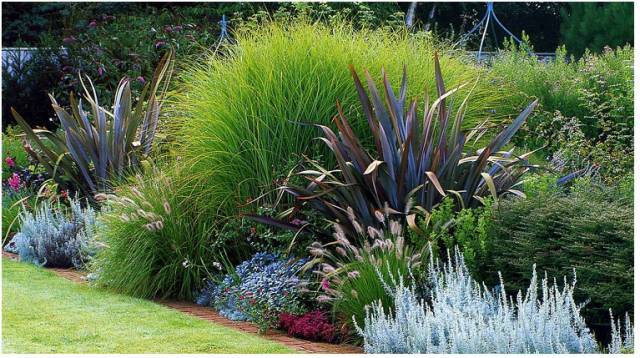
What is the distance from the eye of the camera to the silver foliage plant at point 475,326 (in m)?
4.85

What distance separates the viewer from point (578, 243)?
5434mm

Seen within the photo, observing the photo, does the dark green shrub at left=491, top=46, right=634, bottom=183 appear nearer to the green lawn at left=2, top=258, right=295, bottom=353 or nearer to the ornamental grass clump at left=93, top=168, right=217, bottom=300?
the ornamental grass clump at left=93, top=168, right=217, bottom=300

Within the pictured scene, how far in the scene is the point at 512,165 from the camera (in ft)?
22.3

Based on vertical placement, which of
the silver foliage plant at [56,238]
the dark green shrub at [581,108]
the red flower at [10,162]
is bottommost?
the silver foliage plant at [56,238]

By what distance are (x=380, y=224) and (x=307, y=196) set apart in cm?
56

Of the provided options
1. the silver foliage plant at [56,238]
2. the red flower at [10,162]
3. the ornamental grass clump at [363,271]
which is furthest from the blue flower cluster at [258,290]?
the red flower at [10,162]

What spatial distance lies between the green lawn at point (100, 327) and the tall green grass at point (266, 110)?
1.13 meters

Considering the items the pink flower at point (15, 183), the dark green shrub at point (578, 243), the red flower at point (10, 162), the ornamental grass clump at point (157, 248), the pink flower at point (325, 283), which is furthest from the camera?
the red flower at point (10, 162)

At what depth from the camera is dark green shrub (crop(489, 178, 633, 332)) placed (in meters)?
5.29

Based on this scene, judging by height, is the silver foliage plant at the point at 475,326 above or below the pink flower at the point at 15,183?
above

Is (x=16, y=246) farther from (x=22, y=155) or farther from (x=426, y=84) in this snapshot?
(x=426, y=84)

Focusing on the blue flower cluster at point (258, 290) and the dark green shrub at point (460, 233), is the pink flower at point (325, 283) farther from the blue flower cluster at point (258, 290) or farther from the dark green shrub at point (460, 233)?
the dark green shrub at point (460, 233)

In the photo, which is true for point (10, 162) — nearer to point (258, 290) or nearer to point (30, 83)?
point (30, 83)

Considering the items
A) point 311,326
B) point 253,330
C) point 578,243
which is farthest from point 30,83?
point 578,243
